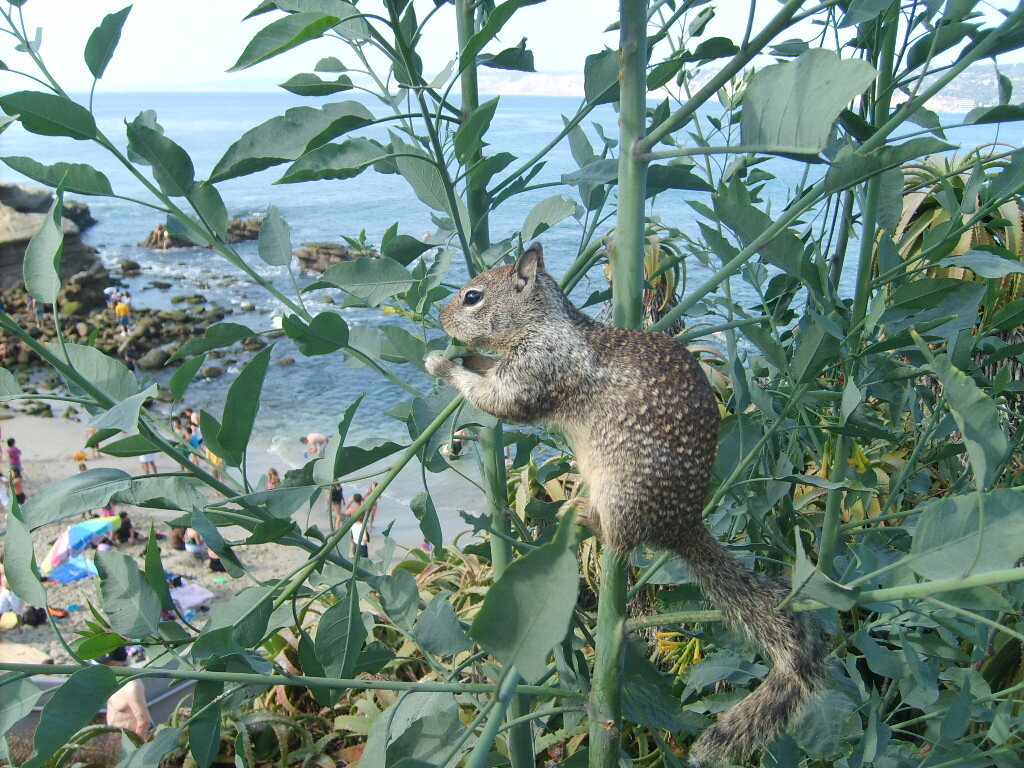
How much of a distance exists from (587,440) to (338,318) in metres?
0.53

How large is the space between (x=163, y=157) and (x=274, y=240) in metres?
0.18

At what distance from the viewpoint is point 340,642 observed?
0.75 metres

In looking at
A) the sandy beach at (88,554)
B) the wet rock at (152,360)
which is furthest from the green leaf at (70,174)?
the wet rock at (152,360)

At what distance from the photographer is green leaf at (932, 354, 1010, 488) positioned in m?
0.46

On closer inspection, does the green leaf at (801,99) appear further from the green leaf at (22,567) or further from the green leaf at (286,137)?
the green leaf at (22,567)

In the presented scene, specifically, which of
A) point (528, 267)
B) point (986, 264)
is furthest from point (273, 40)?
point (986, 264)

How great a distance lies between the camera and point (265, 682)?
0.65 meters

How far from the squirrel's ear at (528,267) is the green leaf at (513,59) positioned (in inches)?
13.5

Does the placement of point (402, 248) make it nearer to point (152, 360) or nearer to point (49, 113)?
point (49, 113)

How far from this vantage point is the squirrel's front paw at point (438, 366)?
1.16 m

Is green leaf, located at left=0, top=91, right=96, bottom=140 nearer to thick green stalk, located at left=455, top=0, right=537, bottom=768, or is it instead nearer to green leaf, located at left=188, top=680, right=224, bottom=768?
thick green stalk, located at left=455, top=0, right=537, bottom=768

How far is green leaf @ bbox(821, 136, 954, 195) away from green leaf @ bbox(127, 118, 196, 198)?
2.08 ft

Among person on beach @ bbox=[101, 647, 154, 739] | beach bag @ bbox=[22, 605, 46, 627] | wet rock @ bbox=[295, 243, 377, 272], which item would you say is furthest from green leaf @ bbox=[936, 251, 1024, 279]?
wet rock @ bbox=[295, 243, 377, 272]

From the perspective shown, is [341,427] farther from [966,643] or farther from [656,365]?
[966,643]
